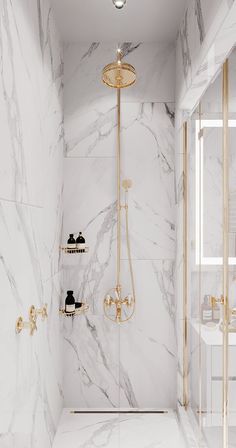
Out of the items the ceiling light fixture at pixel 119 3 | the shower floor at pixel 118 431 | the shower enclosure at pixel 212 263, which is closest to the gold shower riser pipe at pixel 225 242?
the shower enclosure at pixel 212 263

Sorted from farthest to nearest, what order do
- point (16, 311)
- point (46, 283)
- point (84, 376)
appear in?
point (84, 376), point (46, 283), point (16, 311)

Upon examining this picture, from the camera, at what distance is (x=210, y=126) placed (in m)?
1.97

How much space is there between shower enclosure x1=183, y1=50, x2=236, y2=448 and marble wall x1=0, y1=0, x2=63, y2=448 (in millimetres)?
816

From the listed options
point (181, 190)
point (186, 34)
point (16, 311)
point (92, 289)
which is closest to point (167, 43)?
point (186, 34)

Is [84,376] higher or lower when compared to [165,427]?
higher

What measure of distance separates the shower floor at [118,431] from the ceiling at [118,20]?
99.1 inches

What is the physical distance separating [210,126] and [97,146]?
3.42ft

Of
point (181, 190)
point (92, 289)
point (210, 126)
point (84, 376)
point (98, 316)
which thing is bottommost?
point (84, 376)

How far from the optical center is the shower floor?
2301 millimetres

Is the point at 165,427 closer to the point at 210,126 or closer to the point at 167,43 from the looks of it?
the point at 210,126

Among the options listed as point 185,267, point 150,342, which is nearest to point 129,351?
point 150,342

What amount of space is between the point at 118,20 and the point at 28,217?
59.1 inches

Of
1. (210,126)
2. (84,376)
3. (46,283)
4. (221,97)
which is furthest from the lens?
(84,376)

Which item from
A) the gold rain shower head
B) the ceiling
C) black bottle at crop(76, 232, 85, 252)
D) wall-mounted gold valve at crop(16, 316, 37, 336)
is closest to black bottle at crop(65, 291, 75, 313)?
black bottle at crop(76, 232, 85, 252)
